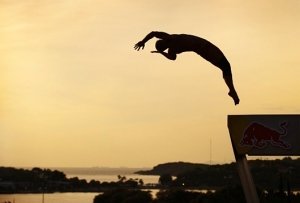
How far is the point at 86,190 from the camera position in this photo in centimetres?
16888

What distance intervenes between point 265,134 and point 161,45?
661cm

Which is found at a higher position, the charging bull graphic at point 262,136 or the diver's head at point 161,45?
the diver's head at point 161,45

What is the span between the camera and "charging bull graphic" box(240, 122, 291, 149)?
Answer: 2158cm

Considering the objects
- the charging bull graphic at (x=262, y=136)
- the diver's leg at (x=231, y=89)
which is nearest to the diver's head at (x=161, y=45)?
the diver's leg at (x=231, y=89)

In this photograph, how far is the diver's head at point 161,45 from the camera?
683 inches

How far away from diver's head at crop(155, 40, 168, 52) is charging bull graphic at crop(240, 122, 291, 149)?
544 cm

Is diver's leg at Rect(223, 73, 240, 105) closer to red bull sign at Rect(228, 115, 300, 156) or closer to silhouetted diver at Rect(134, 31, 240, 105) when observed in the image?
silhouetted diver at Rect(134, 31, 240, 105)

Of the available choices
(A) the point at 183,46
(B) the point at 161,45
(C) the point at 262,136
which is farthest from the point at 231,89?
(C) the point at 262,136

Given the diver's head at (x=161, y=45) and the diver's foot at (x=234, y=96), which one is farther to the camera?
the diver's foot at (x=234, y=96)

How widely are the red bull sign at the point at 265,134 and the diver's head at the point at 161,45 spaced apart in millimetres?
4929

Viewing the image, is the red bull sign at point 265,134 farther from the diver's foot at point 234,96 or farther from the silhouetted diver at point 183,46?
the silhouetted diver at point 183,46

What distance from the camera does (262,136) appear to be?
22266 mm

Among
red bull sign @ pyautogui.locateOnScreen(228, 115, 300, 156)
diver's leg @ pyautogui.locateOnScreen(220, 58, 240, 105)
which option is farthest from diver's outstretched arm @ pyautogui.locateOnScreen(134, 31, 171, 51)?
red bull sign @ pyautogui.locateOnScreen(228, 115, 300, 156)

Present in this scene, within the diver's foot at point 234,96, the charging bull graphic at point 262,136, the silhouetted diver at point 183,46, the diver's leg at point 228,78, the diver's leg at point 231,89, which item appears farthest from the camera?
the charging bull graphic at point 262,136
